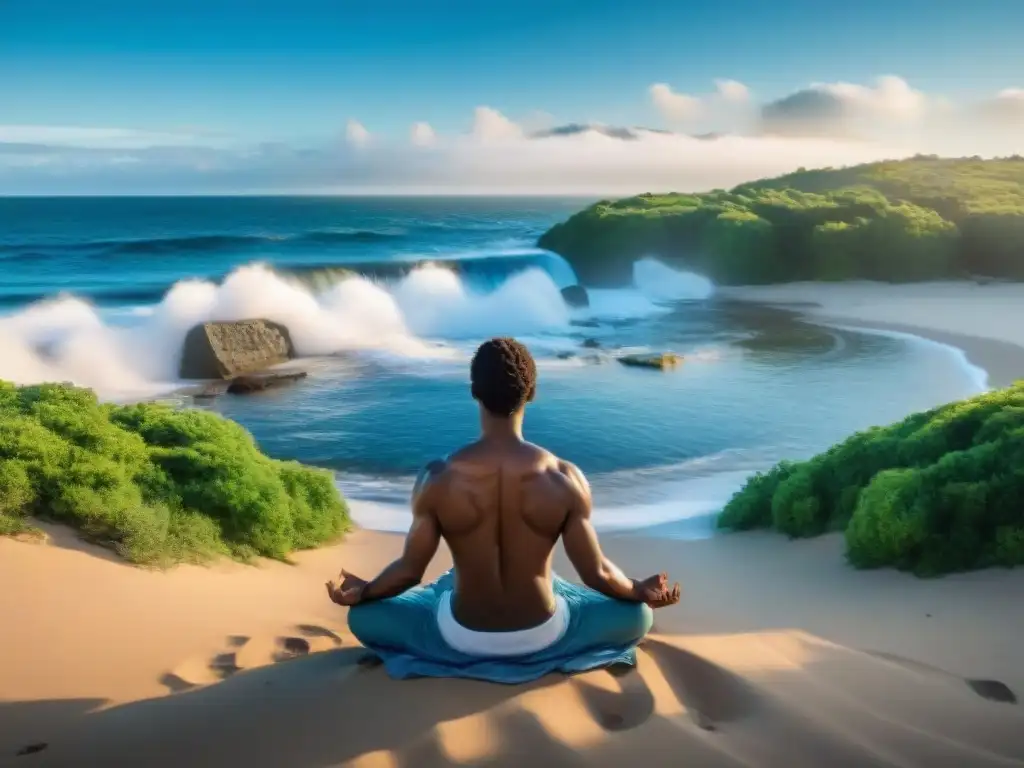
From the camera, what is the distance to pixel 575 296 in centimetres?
3081

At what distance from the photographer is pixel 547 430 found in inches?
525

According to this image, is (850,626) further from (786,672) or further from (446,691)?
(446,691)

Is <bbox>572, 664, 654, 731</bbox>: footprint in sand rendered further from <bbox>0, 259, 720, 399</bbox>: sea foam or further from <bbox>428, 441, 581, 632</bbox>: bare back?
<bbox>0, 259, 720, 399</bbox>: sea foam

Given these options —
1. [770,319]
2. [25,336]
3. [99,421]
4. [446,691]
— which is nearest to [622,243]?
[770,319]

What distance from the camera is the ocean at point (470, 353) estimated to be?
11773 millimetres

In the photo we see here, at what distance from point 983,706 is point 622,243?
34.0 m

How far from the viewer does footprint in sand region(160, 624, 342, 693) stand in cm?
419

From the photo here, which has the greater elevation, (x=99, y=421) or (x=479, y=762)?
(x=99, y=421)

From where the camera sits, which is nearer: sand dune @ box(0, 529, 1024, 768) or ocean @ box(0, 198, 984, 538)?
sand dune @ box(0, 529, 1024, 768)

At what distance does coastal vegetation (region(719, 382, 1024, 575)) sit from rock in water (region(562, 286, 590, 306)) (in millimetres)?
22693

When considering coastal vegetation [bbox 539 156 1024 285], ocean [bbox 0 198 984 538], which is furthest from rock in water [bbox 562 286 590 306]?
coastal vegetation [bbox 539 156 1024 285]

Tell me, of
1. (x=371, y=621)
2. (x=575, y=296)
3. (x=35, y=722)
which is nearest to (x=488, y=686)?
(x=371, y=621)

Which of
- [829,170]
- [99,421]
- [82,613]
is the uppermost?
[829,170]

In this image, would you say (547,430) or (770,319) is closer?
(547,430)
